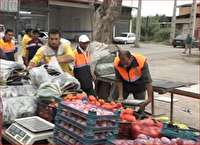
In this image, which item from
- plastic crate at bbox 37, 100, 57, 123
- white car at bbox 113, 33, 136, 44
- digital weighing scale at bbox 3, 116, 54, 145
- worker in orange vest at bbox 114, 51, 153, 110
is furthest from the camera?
white car at bbox 113, 33, 136, 44

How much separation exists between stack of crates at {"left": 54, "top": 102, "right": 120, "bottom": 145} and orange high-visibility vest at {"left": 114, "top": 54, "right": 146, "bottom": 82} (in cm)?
204

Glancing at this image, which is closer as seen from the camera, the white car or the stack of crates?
the stack of crates

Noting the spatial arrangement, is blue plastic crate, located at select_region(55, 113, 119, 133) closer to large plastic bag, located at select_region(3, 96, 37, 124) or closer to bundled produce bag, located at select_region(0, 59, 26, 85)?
large plastic bag, located at select_region(3, 96, 37, 124)

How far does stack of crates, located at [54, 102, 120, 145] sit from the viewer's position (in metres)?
3.81

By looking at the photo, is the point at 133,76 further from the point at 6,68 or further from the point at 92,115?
the point at 92,115

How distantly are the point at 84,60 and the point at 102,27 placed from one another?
333 cm

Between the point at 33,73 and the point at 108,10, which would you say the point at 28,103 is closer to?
the point at 33,73

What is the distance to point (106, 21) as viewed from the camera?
10.3 meters

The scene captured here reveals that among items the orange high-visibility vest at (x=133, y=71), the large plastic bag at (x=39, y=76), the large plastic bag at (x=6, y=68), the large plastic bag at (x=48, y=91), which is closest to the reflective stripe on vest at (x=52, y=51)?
the large plastic bag at (x=6, y=68)

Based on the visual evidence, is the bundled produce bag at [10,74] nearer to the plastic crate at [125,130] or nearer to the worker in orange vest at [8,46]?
the plastic crate at [125,130]

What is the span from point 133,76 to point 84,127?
249 cm

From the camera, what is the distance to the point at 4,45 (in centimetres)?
1015

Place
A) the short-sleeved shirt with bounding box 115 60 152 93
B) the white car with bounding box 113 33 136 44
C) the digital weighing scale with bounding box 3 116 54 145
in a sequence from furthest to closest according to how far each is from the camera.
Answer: the white car with bounding box 113 33 136 44, the short-sleeved shirt with bounding box 115 60 152 93, the digital weighing scale with bounding box 3 116 54 145

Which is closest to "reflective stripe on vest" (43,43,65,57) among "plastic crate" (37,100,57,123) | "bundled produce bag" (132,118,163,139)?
"plastic crate" (37,100,57,123)
